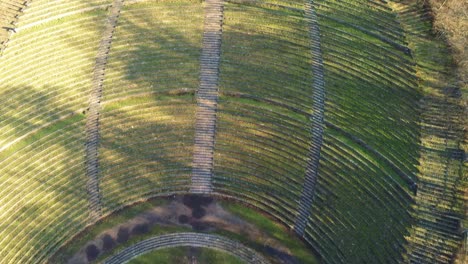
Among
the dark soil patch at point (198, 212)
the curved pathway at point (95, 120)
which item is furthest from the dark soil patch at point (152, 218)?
the curved pathway at point (95, 120)

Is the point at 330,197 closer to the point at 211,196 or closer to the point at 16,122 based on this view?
the point at 211,196

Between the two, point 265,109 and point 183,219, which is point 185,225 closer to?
point 183,219

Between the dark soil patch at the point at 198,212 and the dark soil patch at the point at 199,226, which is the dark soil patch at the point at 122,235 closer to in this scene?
the dark soil patch at the point at 199,226

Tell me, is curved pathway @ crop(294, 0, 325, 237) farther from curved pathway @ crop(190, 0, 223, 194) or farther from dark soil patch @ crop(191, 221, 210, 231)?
curved pathway @ crop(190, 0, 223, 194)

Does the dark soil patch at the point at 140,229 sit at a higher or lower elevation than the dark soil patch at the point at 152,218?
lower

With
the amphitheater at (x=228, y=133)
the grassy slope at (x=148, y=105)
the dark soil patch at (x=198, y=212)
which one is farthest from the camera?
the grassy slope at (x=148, y=105)

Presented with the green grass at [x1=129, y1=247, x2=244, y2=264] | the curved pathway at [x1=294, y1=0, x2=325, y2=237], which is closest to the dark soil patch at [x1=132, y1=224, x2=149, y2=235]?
the green grass at [x1=129, y1=247, x2=244, y2=264]

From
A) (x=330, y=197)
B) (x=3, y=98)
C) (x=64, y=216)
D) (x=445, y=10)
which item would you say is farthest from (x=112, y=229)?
(x=445, y=10)
